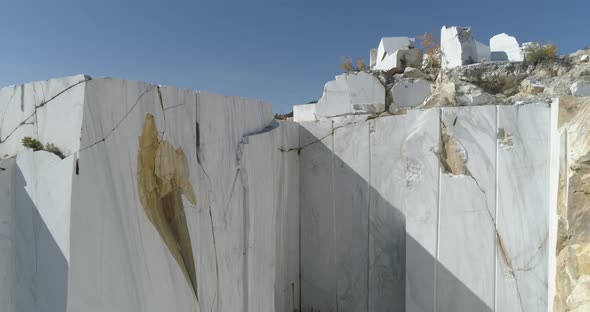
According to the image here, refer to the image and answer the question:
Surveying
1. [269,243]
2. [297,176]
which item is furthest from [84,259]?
[297,176]

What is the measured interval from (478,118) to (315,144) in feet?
3.96

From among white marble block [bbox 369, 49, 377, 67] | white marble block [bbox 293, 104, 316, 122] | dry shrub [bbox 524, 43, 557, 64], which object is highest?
white marble block [bbox 369, 49, 377, 67]

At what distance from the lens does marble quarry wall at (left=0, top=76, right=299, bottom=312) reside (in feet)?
4.00

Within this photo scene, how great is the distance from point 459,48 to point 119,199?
15.0ft

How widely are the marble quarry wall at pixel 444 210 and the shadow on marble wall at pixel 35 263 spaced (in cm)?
197

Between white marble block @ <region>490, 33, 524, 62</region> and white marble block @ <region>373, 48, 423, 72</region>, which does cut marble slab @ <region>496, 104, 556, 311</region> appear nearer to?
white marble block @ <region>373, 48, 423, 72</region>

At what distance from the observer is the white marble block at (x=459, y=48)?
4582 millimetres

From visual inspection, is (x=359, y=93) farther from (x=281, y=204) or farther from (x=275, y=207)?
(x=275, y=207)

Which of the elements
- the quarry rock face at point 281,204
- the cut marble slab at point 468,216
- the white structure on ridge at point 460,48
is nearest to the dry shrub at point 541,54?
the white structure on ridge at point 460,48

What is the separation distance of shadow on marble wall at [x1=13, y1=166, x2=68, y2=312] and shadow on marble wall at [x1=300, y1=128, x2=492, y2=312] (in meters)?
1.95

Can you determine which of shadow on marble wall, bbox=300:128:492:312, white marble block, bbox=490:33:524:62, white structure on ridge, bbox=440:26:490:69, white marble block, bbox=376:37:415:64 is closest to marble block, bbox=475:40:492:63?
white structure on ridge, bbox=440:26:490:69

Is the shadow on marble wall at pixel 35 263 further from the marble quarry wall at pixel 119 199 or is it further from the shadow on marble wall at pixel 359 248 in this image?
the shadow on marble wall at pixel 359 248

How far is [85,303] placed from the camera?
3.95 feet

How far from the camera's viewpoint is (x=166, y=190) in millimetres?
1510
